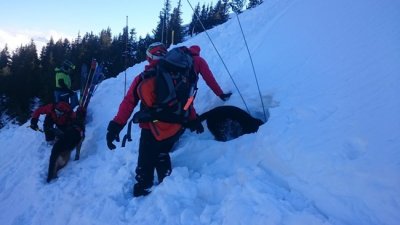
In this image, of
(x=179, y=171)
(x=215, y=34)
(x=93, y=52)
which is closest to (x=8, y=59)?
(x=93, y=52)

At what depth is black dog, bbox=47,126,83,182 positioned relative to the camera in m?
7.06

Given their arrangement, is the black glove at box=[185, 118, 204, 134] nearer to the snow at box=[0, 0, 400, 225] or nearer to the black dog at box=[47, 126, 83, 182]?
the snow at box=[0, 0, 400, 225]

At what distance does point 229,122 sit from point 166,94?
144 cm

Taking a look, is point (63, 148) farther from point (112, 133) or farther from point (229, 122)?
point (229, 122)

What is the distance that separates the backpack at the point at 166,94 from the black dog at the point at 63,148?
3.07 m

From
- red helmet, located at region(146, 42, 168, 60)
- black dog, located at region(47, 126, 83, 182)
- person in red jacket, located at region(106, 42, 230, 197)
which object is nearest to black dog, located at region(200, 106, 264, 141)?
person in red jacket, located at region(106, 42, 230, 197)

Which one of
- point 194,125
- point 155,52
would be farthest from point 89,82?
point 194,125

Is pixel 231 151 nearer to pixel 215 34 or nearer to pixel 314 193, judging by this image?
pixel 314 193

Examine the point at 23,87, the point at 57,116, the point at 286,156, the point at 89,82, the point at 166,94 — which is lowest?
the point at 23,87

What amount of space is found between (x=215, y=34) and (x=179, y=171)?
818cm

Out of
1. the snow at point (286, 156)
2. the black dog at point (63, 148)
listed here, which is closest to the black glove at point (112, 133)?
the snow at point (286, 156)

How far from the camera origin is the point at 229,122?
228 inches

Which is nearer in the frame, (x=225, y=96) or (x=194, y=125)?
(x=194, y=125)

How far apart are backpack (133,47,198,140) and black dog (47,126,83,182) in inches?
121
